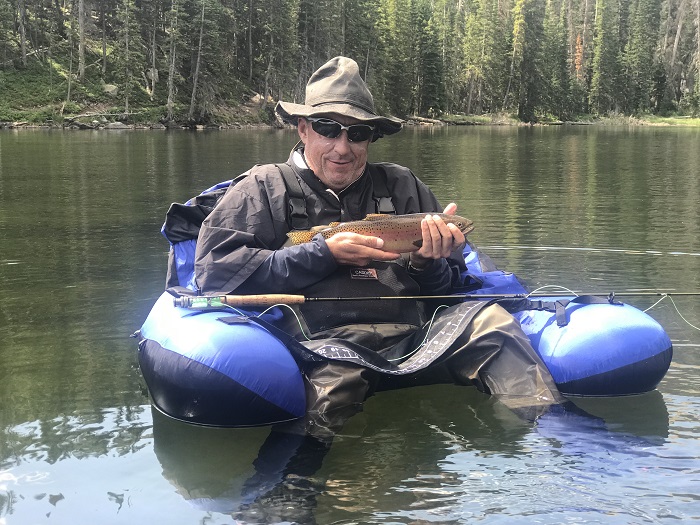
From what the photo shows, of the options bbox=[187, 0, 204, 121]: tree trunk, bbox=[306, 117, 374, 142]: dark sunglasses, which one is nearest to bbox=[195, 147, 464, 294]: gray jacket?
bbox=[306, 117, 374, 142]: dark sunglasses

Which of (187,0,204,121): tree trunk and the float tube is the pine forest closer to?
(187,0,204,121): tree trunk

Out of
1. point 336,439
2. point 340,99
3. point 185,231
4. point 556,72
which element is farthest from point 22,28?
point 556,72

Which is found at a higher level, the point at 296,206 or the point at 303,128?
the point at 303,128

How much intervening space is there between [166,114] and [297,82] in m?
19.3

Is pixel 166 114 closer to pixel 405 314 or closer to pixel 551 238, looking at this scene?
pixel 551 238

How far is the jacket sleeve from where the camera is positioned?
487cm

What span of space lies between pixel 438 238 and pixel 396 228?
27cm

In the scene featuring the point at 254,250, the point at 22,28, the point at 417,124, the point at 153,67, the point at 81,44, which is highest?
the point at 22,28

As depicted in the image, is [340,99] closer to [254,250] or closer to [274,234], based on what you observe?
[274,234]

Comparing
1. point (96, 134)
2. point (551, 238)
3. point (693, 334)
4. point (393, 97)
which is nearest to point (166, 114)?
point (96, 134)

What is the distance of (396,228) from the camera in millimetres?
4828

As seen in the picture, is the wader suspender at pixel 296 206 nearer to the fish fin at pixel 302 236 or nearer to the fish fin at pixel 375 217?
the fish fin at pixel 302 236

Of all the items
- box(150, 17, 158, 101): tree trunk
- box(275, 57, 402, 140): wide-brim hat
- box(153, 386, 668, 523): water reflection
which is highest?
box(150, 17, 158, 101): tree trunk

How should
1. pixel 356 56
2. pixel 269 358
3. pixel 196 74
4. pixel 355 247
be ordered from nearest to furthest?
1. pixel 269 358
2. pixel 355 247
3. pixel 196 74
4. pixel 356 56
